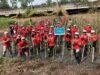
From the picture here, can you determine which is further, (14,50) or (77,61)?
(14,50)

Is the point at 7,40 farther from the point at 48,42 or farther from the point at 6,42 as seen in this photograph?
the point at 48,42

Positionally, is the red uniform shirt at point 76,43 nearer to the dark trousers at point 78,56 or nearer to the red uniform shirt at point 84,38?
the dark trousers at point 78,56

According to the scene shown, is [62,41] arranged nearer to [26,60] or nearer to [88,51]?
[88,51]

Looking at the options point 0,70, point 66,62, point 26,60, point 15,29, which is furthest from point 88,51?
point 15,29

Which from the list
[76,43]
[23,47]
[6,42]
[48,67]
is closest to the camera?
[48,67]

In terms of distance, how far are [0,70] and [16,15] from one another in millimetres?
45761

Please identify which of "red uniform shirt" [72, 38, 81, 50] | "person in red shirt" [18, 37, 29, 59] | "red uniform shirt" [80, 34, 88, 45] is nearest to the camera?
"red uniform shirt" [72, 38, 81, 50]

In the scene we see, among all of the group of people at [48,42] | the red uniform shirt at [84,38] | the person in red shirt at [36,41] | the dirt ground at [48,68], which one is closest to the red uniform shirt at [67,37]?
the group of people at [48,42]

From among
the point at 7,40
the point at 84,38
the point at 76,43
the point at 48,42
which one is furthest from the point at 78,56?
the point at 7,40

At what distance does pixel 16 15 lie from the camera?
65875mm

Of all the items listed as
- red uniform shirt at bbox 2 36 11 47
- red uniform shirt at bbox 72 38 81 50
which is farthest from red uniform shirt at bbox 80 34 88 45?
red uniform shirt at bbox 2 36 11 47

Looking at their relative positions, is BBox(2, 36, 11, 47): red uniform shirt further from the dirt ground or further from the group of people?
the dirt ground

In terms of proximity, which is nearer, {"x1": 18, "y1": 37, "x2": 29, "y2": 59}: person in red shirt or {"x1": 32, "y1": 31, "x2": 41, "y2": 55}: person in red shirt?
{"x1": 18, "y1": 37, "x2": 29, "y2": 59}: person in red shirt

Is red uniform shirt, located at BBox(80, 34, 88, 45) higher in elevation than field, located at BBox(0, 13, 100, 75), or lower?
higher
